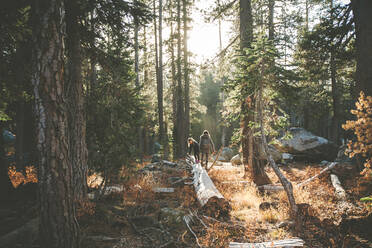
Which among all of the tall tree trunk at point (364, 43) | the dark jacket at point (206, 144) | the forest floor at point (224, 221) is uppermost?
the tall tree trunk at point (364, 43)

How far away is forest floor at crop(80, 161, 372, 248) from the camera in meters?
4.31

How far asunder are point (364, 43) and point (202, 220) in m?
8.61

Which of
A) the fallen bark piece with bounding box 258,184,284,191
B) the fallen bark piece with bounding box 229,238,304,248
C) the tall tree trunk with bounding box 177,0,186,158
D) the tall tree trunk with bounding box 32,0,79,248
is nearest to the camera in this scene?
the tall tree trunk with bounding box 32,0,79,248


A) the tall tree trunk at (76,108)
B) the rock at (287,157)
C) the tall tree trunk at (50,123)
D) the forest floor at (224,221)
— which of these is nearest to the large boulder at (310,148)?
the rock at (287,157)

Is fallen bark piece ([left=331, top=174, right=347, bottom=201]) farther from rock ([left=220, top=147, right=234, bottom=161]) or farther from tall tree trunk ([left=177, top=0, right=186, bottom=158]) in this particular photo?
rock ([left=220, top=147, right=234, bottom=161])

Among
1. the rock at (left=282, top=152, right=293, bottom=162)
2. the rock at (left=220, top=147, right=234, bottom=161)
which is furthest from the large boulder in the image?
the rock at (left=220, top=147, right=234, bottom=161)

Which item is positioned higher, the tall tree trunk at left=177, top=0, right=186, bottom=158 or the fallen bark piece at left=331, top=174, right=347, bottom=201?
the tall tree trunk at left=177, top=0, right=186, bottom=158

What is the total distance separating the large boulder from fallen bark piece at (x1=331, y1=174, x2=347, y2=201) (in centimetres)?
569

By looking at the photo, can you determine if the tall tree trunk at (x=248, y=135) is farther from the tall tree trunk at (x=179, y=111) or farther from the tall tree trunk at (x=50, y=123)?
the tall tree trunk at (x=179, y=111)

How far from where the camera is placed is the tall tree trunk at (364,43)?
7.21m

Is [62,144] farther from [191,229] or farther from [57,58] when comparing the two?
[191,229]

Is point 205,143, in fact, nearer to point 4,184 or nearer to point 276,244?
point 276,244

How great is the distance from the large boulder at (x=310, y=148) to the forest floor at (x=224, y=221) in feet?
23.1

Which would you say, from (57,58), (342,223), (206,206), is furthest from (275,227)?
(57,58)
